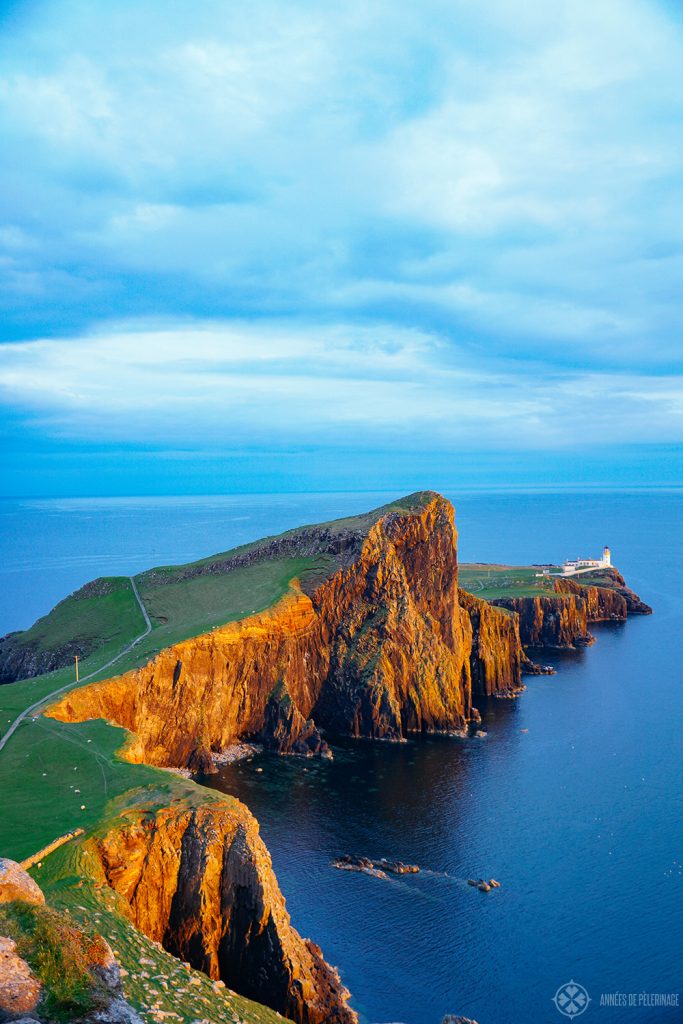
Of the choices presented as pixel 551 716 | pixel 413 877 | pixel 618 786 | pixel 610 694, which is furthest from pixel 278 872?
pixel 610 694

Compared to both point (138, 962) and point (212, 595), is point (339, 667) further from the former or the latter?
point (138, 962)

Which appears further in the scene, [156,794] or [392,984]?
[156,794]

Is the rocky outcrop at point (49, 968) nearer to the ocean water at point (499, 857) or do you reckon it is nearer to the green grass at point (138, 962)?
the green grass at point (138, 962)

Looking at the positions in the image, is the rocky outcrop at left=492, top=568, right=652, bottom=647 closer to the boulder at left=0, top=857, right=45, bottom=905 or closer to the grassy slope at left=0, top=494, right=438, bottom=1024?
the grassy slope at left=0, top=494, right=438, bottom=1024

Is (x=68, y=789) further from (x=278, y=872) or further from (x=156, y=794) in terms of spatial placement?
(x=278, y=872)

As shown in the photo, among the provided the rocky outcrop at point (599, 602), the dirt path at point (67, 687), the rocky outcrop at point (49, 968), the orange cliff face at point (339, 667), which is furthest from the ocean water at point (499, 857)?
the rocky outcrop at point (599, 602)

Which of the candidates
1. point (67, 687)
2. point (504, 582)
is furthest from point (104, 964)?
point (504, 582)
